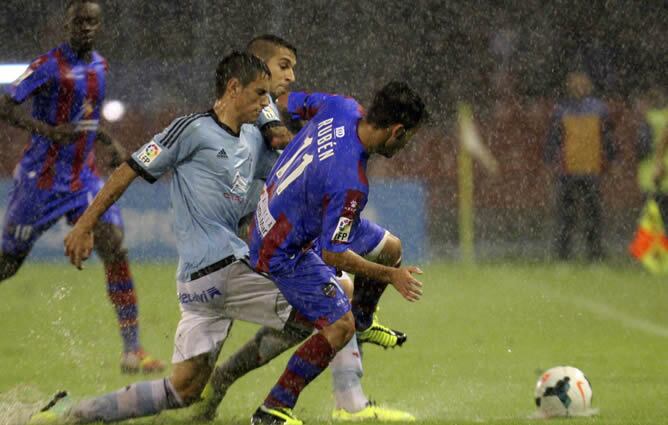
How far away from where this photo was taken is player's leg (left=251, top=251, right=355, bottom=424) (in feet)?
15.6

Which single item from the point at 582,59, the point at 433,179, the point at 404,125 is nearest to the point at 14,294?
the point at 433,179

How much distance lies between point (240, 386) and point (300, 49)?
8.62 m

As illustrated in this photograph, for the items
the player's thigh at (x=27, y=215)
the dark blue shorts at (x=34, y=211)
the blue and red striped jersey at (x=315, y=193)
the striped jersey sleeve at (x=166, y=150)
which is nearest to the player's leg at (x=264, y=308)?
the blue and red striped jersey at (x=315, y=193)

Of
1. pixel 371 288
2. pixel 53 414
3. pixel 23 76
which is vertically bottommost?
pixel 53 414

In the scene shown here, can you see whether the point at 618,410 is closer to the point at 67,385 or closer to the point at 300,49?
the point at 67,385

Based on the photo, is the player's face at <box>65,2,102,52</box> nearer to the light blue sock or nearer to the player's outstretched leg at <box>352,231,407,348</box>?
the player's outstretched leg at <box>352,231,407,348</box>

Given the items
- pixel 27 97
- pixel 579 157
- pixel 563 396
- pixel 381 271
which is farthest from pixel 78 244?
pixel 579 157

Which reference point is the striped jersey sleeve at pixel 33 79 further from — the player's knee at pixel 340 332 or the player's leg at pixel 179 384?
the player's knee at pixel 340 332

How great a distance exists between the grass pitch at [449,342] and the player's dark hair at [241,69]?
134 cm

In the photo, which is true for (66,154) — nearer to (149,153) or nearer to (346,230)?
(149,153)

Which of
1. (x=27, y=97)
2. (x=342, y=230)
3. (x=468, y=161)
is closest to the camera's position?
(x=342, y=230)

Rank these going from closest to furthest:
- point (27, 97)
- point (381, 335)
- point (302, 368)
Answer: point (302, 368), point (381, 335), point (27, 97)

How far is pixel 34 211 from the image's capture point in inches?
279

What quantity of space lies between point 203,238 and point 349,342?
743 mm
